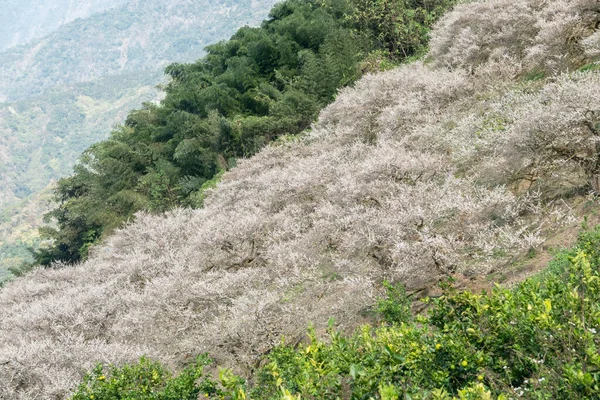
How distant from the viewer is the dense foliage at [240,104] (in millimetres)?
31469

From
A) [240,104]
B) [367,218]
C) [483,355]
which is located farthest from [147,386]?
[240,104]

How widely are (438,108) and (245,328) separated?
12600 millimetres

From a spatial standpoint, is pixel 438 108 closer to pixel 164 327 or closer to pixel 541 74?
pixel 541 74

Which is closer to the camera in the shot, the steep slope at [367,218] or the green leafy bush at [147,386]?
the green leafy bush at [147,386]

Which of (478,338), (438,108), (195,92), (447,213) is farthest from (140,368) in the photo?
(195,92)

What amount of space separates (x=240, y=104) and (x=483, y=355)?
3430cm

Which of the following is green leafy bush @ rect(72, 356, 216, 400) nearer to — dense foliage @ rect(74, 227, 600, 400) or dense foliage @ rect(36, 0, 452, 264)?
dense foliage @ rect(74, 227, 600, 400)

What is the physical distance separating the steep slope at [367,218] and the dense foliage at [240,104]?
10.2 metres

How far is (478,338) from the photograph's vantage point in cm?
448

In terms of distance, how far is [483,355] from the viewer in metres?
4.25

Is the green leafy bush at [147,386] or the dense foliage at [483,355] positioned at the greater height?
the dense foliage at [483,355]

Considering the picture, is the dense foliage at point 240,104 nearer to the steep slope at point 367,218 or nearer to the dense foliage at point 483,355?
the steep slope at point 367,218

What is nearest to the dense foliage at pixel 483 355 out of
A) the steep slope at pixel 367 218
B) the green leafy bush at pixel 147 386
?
the green leafy bush at pixel 147 386

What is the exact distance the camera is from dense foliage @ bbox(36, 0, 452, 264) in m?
31.5
